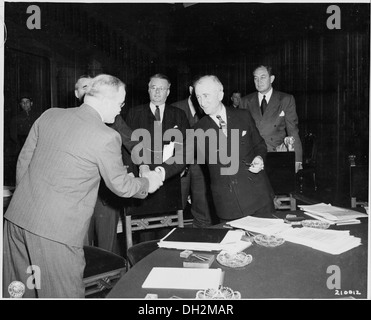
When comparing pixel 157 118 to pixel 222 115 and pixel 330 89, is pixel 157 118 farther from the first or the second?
pixel 330 89

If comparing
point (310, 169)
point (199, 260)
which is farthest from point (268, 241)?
point (310, 169)

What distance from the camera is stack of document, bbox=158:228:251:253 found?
4.95 feet

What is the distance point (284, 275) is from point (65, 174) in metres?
1.04

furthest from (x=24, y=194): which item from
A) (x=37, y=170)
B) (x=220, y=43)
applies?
(x=220, y=43)

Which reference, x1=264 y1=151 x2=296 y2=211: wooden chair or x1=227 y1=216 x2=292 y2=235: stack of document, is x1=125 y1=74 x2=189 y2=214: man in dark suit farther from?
x1=227 y1=216 x2=292 y2=235: stack of document

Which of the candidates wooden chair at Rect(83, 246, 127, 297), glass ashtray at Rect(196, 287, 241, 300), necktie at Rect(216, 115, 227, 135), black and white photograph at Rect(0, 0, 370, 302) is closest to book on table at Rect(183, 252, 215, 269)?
black and white photograph at Rect(0, 0, 370, 302)

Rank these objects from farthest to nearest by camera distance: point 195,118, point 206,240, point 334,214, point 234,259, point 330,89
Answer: point 330,89
point 195,118
point 334,214
point 206,240
point 234,259

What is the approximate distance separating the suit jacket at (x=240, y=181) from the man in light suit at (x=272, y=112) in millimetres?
1495

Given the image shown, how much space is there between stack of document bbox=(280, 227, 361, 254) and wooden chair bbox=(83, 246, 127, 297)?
936 millimetres

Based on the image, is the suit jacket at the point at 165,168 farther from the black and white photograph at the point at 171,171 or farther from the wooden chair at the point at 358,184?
the wooden chair at the point at 358,184

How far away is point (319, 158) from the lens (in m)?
5.96

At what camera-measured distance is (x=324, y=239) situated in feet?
5.18

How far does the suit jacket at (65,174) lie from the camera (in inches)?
66.7

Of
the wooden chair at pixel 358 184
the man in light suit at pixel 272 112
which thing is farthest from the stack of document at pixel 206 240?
the man in light suit at pixel 272 112
